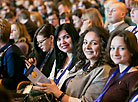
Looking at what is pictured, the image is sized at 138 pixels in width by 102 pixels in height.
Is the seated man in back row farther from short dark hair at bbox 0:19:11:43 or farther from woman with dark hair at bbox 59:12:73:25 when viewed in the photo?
woman with dark hair at bbox 59:12:73:25

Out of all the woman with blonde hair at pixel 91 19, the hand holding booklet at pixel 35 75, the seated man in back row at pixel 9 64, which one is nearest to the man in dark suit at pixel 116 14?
the woman with blonde hair at pixel 91 19

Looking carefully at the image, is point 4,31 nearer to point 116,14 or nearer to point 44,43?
point 44,43

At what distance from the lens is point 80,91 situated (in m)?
2.54

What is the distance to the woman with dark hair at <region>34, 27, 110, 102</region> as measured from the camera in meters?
2.36

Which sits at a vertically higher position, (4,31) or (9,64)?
(4,31)

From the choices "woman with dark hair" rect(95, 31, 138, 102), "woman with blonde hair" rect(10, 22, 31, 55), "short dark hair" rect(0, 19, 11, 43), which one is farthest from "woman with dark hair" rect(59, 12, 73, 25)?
"woman with dark hair" rect(95, 31, 138, 102)

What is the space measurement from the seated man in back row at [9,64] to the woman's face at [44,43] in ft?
1.32

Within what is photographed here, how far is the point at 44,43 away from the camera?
356 cm

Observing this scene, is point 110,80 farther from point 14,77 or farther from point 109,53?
point 14,77

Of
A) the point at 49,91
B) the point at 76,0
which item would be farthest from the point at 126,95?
the point at 76,0

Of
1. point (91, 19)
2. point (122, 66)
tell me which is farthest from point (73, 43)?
point (91, 19)

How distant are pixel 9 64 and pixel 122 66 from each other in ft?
4.97

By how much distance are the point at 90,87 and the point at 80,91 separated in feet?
0.68

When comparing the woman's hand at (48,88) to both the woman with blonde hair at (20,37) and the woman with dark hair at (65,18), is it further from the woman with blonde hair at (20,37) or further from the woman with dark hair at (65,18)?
the woman with dark hair at (65,18)
